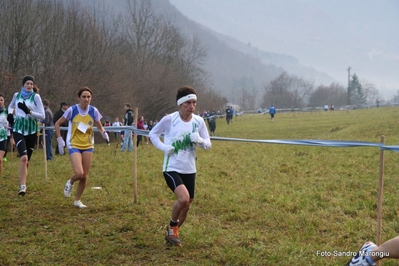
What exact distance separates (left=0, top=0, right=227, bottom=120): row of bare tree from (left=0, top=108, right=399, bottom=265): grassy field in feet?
54.4

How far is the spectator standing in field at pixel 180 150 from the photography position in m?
5.35

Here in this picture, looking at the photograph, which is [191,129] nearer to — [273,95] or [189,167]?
[189,167]

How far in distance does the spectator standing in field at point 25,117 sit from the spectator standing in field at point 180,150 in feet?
12.6

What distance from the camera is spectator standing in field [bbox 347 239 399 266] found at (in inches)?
148

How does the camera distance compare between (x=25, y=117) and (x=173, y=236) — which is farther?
(x=25, y=117)

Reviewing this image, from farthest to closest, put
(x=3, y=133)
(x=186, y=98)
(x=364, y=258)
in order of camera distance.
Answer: (x=3, y=133)
(x=186, y=98)
(x=364, y=258)

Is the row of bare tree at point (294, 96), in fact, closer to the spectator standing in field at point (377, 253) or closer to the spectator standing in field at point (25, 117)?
the spectator standing in field at point (25, 117)

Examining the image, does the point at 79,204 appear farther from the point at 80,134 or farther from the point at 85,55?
the point at 85,55

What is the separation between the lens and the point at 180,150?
5.42 m

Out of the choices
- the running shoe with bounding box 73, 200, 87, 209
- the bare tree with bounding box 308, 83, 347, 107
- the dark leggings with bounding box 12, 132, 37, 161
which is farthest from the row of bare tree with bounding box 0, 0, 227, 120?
the bare tree with bounding box 308, 83, 347, 107

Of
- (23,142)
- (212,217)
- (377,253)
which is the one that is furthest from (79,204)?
(377,253)

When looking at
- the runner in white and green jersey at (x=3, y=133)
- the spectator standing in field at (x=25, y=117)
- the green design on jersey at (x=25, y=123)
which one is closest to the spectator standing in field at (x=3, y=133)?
the runner in white and green jersey at (x=3, y=133)

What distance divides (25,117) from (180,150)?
4.36 meters

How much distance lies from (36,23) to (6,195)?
22072mm
